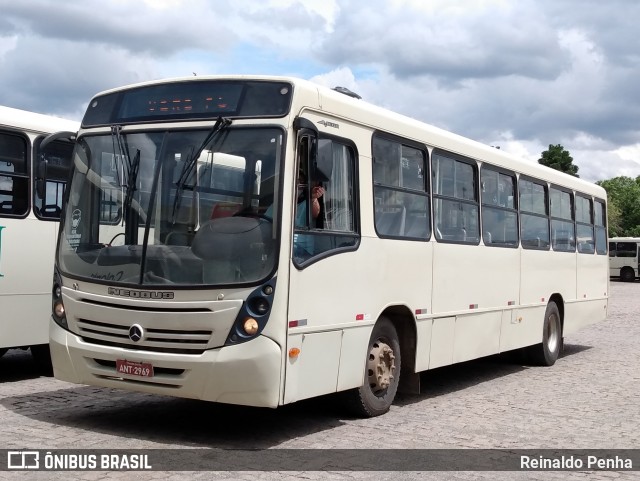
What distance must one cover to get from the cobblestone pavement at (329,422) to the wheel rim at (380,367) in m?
0.35

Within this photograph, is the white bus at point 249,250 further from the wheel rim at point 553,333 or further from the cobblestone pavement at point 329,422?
the wheel rim at point 553,333

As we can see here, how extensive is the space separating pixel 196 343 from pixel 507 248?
6.41 metres

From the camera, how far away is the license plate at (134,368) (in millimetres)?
7547

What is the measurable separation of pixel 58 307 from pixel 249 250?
209 centimetres

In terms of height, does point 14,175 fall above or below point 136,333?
above

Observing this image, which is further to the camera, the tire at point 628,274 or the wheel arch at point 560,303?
the tire at point 628,274

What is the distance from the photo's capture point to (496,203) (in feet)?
40.7

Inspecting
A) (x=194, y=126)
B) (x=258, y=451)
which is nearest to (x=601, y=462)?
(x=258, y=451)

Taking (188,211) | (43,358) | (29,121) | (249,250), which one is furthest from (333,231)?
(43,358)

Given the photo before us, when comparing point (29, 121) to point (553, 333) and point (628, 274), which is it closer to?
point (553, 333)

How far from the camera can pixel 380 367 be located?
29.7ft

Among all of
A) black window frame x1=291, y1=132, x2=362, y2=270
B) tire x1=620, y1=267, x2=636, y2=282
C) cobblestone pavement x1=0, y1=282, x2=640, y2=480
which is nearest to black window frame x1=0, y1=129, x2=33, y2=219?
cobblestone pavement x1=0, y1=282, x2=640, y2=480

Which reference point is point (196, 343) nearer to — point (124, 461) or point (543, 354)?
point (124, 461)

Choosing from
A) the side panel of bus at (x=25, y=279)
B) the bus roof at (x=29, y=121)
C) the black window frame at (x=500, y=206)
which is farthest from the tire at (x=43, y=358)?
the black window frame at (x=500, y=206)
